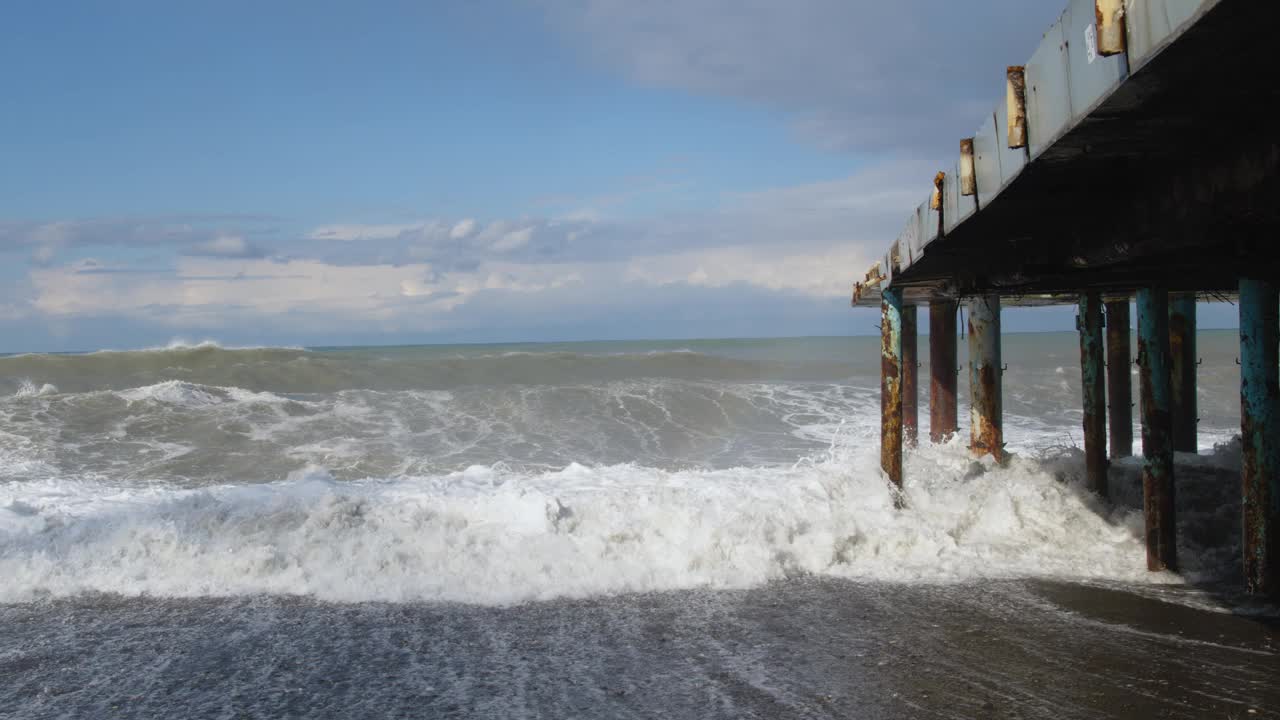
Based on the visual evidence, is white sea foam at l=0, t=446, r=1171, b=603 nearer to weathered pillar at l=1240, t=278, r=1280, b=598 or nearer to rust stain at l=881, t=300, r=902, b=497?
rust stain at l=881, t=300, r=902, b=497

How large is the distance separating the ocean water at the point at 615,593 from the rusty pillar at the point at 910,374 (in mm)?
917

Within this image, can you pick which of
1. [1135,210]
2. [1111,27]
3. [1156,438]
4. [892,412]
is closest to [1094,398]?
[1156,438]

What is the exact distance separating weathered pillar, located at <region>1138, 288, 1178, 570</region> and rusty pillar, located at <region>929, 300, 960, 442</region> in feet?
14.7

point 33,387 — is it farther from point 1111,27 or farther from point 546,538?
point 1111,27

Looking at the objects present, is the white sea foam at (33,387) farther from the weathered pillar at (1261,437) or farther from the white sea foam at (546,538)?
the weathered pillar at (1261,437)

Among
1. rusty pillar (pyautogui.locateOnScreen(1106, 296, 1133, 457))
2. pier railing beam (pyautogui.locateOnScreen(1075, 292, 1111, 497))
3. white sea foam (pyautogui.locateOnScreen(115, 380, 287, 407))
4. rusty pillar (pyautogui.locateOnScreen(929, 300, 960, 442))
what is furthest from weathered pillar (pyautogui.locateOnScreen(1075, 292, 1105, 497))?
white sea foam (pyautogui.locateOnScreen(115, 380, 287, 407))

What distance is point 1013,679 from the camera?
534 centimetres

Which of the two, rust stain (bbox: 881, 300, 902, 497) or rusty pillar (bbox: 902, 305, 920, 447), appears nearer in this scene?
rust stain (bbox: 881, 300, 902, 497)

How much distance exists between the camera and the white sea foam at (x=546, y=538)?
7793 mm

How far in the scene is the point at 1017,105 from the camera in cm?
473

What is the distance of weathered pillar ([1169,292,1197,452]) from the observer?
12.4 m

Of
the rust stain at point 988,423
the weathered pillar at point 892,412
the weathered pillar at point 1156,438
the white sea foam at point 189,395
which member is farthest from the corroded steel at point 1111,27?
the white sea foam at point 189,395

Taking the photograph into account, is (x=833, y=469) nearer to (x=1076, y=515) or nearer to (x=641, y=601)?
(x=1076, y=515)

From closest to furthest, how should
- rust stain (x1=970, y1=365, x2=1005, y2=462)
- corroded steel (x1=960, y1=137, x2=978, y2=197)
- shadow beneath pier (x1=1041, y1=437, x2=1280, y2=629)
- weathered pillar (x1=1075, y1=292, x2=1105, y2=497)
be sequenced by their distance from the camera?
corroded steel (x1=960, y1=137, x2=978, y2=197) → shadow beneath pier (x1=1041, y1=437, x2=1280, y2=629) → weathered pillar (x1=1075, y1=292, x2=1105, y2=497) → rust stain (x1=970, y1=365, x2=1005, y2=462)
